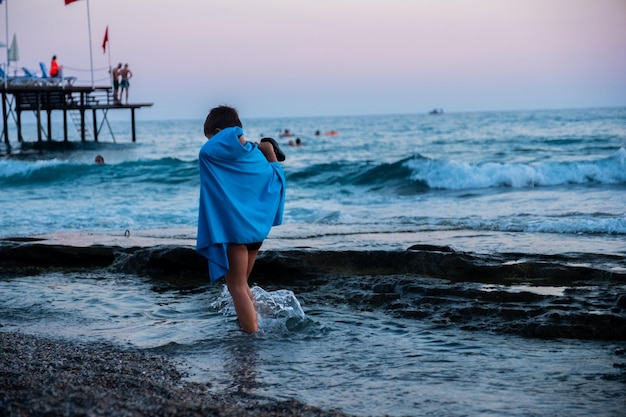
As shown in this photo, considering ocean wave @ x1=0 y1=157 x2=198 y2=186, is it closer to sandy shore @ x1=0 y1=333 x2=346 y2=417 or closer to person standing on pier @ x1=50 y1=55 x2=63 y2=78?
person standing on pier @ x1=50 y1=55 x2=63 y2=78

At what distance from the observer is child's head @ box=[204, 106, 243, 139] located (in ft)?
16.0

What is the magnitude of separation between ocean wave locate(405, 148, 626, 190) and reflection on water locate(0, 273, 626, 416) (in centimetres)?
1438

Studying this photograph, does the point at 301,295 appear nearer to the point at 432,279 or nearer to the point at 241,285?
the point at 432,279

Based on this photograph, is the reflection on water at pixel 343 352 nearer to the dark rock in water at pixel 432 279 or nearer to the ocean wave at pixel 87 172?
the dark rock in water at pixel 432 279

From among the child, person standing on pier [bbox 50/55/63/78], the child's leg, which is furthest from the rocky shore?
person standing on pier [bbox 50/55/63/78]

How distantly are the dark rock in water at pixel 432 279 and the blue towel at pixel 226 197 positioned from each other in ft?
5.29

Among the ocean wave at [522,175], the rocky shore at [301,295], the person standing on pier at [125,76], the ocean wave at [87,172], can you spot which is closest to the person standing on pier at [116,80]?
the person standing on pier at [125,76]

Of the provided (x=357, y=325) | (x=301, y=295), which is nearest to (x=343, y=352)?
(x=357, y=325)

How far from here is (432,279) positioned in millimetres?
6605

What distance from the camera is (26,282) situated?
7.43 meters

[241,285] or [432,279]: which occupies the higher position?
[241,285]

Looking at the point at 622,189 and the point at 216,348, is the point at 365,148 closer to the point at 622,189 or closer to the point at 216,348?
the point at 622,189

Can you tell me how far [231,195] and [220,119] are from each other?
48 cm

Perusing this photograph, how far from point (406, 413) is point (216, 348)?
65.5 inches
